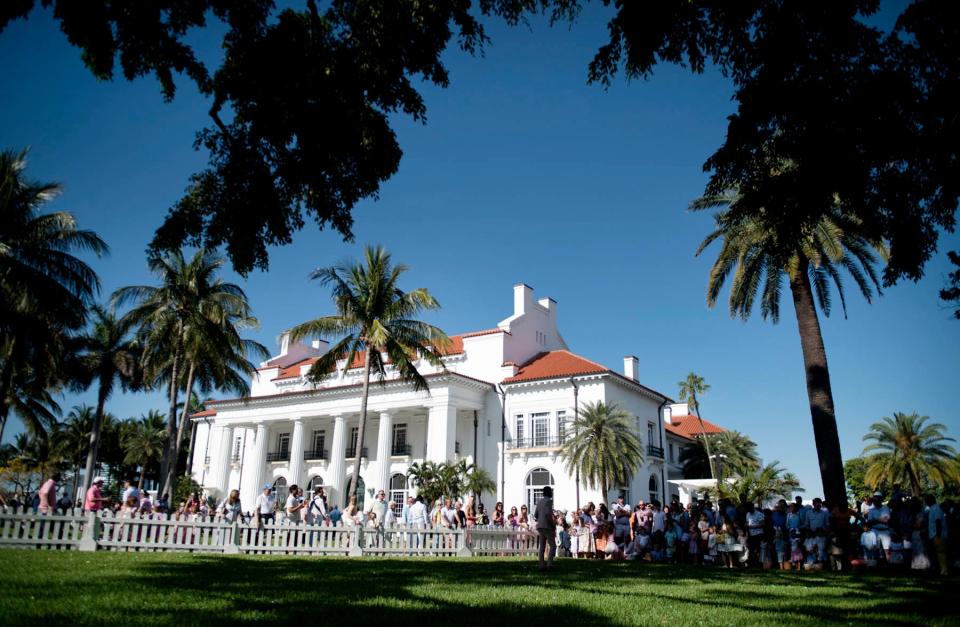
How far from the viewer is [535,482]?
36938mm

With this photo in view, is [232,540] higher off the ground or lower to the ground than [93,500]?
lower

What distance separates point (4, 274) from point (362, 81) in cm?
2207

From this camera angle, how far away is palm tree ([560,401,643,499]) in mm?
31422

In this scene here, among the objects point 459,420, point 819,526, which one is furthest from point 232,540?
point 459,420

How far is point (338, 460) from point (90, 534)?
27.3 metres

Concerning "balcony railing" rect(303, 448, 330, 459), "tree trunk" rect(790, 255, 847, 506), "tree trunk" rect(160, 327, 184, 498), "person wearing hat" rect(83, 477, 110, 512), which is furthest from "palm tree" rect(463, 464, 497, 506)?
"person wearing hat" rect(83, 477, 110, 512)

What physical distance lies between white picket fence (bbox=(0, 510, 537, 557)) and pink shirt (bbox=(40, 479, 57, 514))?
19.8 inches

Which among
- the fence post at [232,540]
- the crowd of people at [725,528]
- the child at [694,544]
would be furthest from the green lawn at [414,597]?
the child at [694,544]

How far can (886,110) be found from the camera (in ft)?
22.5

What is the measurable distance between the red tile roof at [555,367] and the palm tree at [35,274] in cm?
2236

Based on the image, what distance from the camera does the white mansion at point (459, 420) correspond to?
3688 centimetres

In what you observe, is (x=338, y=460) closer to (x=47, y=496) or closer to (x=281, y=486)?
(x=281, y=486)

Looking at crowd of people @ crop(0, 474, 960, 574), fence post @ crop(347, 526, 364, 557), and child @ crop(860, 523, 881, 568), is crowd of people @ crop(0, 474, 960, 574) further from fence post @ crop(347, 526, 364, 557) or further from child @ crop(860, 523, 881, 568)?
fence post @ crop(347, 526, 364, 557)

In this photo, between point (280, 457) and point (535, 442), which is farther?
point (280, 457)
